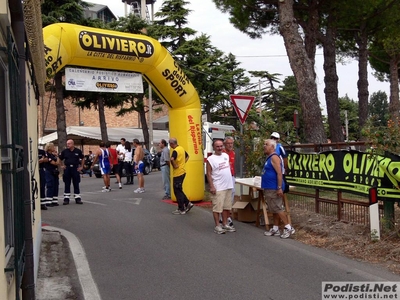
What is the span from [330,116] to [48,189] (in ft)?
42.4

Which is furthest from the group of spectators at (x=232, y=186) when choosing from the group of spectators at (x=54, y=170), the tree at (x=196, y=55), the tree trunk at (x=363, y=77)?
the tree at (x=196, y=55)

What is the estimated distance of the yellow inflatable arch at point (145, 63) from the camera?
10241 mm

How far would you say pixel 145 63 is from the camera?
12180 mm

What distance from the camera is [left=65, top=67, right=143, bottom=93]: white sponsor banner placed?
1115 cm

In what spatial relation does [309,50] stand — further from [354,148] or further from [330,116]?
[354,148]

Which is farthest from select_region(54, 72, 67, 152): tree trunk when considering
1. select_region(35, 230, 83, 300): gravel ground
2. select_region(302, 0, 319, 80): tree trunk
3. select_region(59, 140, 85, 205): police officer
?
select_region(35, 230, 83, 300): gravel ground

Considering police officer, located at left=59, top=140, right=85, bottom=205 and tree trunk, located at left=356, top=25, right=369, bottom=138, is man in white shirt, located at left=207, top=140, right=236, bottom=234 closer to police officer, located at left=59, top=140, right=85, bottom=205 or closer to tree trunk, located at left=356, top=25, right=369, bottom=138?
police officer, located at left=59, top=140, right=85, bottom=205

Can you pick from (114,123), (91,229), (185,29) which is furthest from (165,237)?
(114,123)

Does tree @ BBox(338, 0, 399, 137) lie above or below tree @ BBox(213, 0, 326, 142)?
above

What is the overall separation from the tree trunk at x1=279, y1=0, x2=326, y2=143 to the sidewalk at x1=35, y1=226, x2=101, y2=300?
9.08 meters

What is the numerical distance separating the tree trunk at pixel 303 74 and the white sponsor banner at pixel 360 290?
1001 centimetres

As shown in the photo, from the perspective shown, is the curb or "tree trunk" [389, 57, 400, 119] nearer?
the curb

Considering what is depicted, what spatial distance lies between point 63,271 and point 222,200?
3571mm

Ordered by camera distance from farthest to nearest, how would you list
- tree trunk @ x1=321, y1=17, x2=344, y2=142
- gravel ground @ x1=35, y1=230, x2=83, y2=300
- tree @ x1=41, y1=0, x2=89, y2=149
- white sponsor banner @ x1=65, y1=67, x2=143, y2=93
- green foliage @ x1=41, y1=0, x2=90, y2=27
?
1. tree @ x1=41, y1=0, x2=89, y2=149
2. green foliage @ x1=41, y1=0, x2=90, y2=27
3. tree trunk @ x1=321, y1=17, x2=344, y2=142
4. white sponsor banner @ x1=65, y1=67, x2=143, y2=93
5. gravel ground @ x1=35, y1=230, x2=83, y2=300
